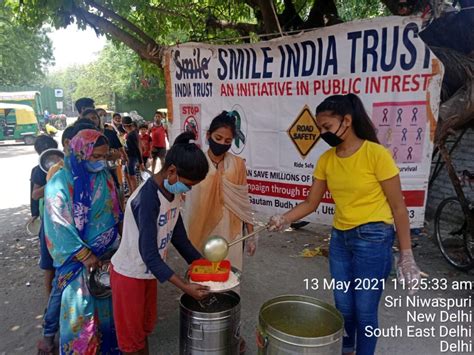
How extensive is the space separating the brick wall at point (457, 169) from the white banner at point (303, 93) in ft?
10.9

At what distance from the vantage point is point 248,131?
3723mm

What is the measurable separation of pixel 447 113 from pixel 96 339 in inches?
120

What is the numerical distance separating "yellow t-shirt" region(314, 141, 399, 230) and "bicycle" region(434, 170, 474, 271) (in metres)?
2.56

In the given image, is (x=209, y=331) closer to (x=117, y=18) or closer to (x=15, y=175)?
(x=117, y=18)

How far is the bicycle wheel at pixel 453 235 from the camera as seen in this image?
165 inches

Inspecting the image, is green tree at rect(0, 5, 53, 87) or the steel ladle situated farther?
green tree at rect(0, 5, 53, 87)

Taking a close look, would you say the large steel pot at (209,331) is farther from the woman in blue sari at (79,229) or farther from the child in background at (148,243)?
the woman in blue sari at (79,229)

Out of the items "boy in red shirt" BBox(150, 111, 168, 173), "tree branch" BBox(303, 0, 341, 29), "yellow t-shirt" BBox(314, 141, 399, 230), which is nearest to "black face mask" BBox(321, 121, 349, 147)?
"yellow t-shirt" BBox(314, 141, 399, 230)

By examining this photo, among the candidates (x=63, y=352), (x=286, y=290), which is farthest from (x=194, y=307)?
(x=286, y=290)

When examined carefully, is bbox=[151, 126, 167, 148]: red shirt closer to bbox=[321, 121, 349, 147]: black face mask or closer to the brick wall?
the brick wall

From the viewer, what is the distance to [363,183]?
211cm

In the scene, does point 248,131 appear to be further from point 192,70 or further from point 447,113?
point 447,113

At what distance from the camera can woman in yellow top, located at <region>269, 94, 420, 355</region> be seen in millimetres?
2105

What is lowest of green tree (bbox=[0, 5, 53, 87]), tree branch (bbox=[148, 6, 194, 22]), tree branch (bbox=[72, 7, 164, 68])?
tree branch (bbox=[72, 7, 164, 68])
